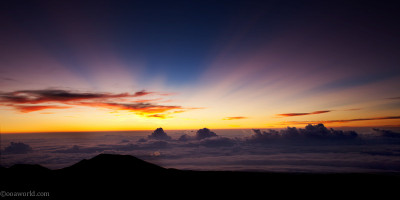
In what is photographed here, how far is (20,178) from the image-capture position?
51.1m

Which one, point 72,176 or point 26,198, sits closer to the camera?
point 26,198

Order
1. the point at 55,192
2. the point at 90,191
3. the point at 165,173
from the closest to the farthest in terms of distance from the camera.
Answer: the point at 55,192, the point at 90,191, the point at 165,173

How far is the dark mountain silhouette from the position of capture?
45438mm

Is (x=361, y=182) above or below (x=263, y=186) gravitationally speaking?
below

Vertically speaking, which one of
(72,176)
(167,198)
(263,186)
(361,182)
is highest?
(72,176)

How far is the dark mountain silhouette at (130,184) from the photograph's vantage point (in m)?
45.4

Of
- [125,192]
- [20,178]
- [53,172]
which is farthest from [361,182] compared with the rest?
[20,178]

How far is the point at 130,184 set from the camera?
174 feet

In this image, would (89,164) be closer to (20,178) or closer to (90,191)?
(20,178)

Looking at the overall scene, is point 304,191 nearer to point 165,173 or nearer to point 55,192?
point 165,173

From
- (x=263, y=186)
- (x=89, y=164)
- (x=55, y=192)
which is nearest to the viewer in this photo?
(x=55, y=192)

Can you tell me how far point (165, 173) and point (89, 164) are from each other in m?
28.8

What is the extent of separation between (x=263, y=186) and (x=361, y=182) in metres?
47.5

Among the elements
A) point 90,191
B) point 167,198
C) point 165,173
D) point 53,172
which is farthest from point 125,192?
point 53,172
